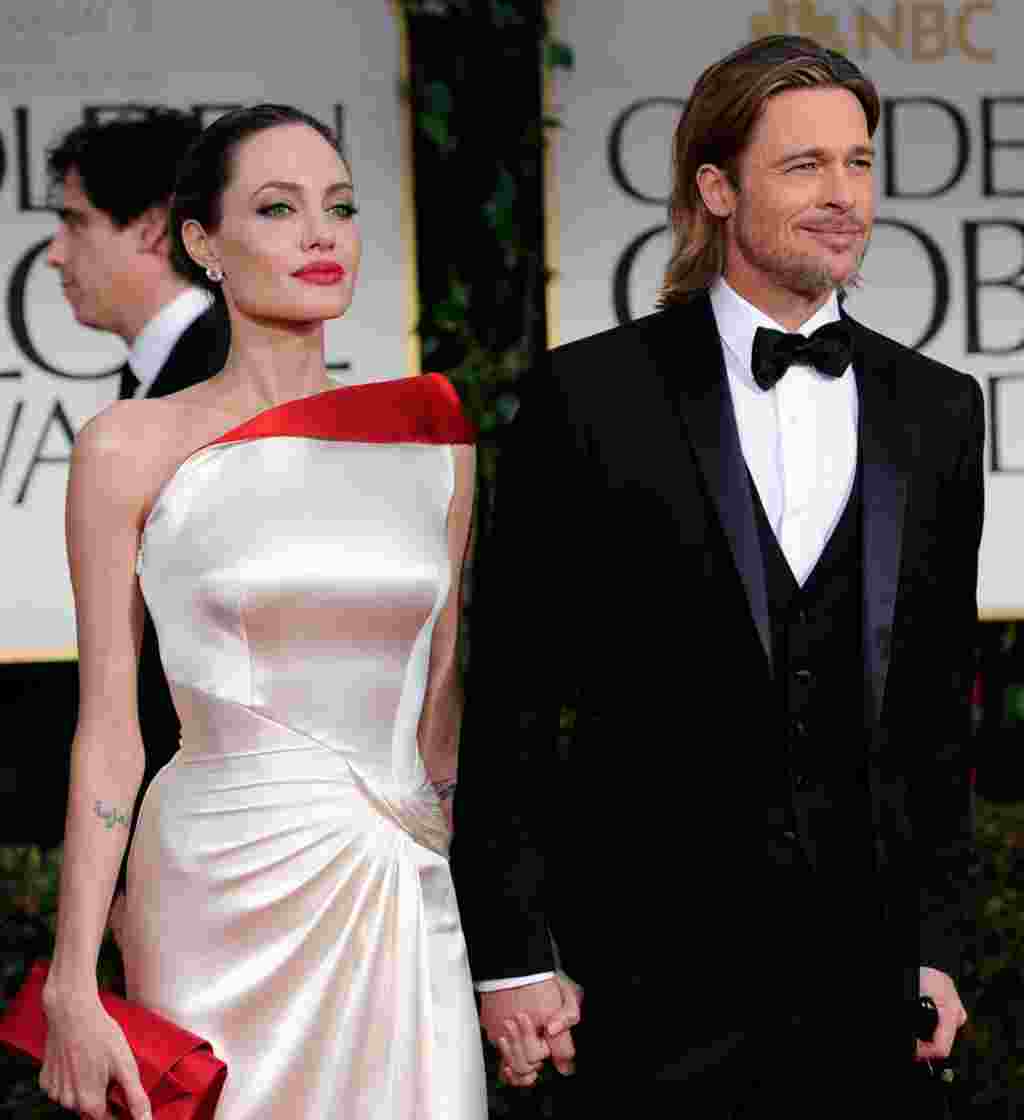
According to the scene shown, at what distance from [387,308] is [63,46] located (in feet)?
2.93

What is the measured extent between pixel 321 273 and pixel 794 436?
0.67 metres

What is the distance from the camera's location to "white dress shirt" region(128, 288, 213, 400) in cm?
380

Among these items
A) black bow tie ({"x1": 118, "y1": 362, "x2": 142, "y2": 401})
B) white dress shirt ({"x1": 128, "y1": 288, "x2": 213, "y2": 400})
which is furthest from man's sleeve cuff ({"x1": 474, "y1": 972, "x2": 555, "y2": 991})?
black bow tie ({"x1": 118, "y1": 362, "x2": 142, "y2": 401})

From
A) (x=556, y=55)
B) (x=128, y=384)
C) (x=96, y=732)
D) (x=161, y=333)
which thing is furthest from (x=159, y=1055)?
(x=556, y=55)

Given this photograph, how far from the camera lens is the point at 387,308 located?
461 cm

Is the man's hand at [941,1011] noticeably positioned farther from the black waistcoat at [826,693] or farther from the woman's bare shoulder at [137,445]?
the woman's bare shoulder at [137,445]

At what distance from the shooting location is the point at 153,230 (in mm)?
3900

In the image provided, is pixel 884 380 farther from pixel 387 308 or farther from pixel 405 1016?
Answer: pixel 387 308

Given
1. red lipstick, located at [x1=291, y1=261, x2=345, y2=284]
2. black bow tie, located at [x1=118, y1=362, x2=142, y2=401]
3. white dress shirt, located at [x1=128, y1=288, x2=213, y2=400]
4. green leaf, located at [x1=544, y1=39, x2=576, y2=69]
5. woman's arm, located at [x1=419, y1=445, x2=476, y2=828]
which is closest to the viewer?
red lipstick, located at [x1=291, y1=261, x2=345, y2=284]

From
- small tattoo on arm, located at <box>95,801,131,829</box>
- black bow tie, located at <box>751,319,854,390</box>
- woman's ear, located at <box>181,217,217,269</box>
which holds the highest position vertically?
woman's ear, located at <box>181,217,217,269</box>

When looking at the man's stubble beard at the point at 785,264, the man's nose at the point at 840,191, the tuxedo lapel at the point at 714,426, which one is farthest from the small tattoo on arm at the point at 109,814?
→ the man's nose at the point at 840,191

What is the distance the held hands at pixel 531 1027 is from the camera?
2.73 metres

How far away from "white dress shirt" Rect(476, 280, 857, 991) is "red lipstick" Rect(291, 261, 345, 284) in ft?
1.60

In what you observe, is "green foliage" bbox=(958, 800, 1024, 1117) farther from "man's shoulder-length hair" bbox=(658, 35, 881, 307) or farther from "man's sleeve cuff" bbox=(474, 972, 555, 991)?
"man's shoulder-length hair" bbox=(658, 35, 881, 307)
